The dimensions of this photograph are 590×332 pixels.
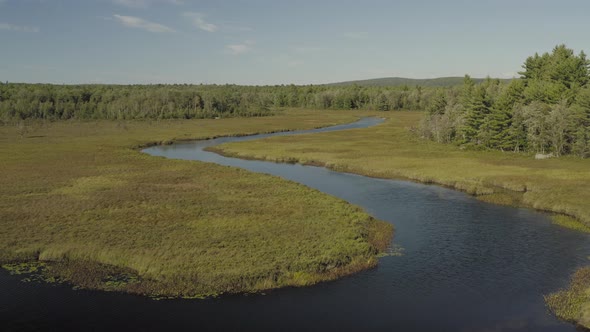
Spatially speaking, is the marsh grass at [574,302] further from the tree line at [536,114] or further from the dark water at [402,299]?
the tree line at [536,114]

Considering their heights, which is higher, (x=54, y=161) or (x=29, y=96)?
(x=29, y=96)

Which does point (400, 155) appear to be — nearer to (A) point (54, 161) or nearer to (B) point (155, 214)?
(B) point (155, 214)

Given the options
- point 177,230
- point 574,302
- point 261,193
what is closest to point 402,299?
point 574,302

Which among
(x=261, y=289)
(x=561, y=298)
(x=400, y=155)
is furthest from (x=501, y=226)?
(x=400, y=155)

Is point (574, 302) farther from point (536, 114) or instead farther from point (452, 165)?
point (536, 114)

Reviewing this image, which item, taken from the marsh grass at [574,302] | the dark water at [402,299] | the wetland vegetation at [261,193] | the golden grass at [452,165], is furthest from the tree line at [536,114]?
the marsh grass at [574,302]
